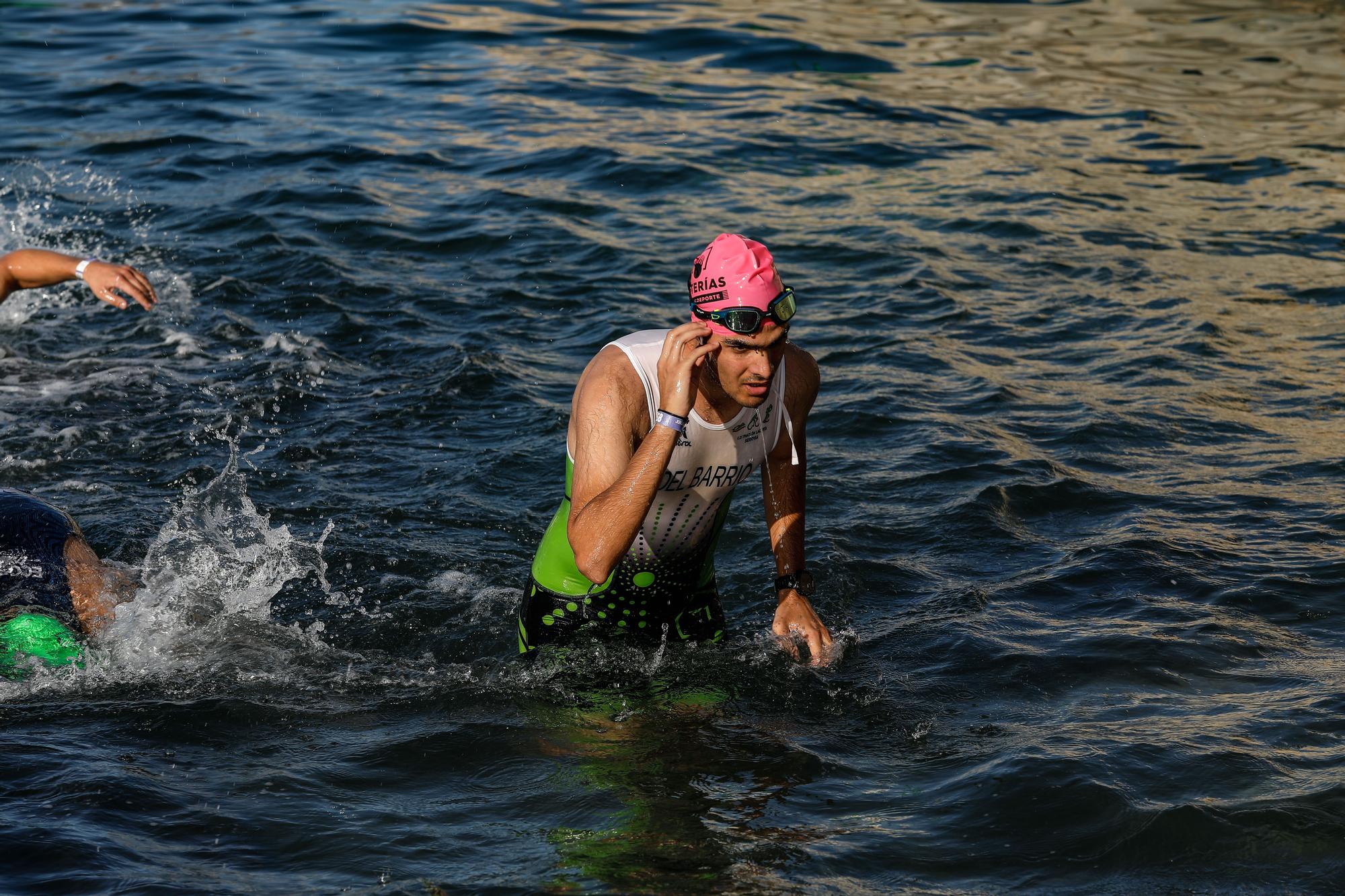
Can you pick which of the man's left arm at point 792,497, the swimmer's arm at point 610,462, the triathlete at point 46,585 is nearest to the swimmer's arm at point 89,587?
the triathlete at point 46,585

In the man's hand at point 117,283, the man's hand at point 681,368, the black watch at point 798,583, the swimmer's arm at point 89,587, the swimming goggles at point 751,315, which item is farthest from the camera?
the man's hand at point 117,283

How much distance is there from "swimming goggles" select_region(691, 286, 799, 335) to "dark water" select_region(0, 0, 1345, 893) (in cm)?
156

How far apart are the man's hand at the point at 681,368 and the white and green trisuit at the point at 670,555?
16.4 inches

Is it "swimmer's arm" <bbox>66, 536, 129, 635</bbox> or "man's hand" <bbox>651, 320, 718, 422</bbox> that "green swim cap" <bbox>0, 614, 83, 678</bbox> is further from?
"man's hand" <bbox>651, 320, 718, 422</bbox>

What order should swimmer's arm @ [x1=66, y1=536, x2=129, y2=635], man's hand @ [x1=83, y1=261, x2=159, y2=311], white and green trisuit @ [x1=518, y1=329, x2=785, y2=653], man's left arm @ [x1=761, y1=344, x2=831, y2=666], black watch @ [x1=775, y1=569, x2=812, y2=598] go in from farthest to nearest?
man's hand @ [x1=83, y1=261, x2=159, y2=311], swimmer's arm @ [x1=66, y1=536, x2=129, y2=635], black watch @ [x1=775, y1=569, x2=812, y2=598], man's left arm @ [x1=761, y1=344, x2=831, y2=666], white and green trisuit @ [x1=518, y1=329, x2=785, y2=653]

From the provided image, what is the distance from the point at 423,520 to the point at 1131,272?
6421 millimetres

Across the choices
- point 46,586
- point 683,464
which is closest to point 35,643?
point 46,586

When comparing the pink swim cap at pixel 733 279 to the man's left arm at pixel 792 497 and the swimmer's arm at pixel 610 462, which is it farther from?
the man's left arm at pixel 792 497

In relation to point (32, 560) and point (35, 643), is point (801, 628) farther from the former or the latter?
point (32, 560)

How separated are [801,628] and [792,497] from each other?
57 centimetres

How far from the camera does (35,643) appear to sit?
5.57m

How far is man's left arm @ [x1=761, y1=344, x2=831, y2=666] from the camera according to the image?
518cm

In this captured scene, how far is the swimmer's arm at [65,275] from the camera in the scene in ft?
22.4

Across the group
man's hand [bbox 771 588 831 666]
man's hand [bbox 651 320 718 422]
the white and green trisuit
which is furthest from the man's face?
man's hand [bbox 771 588 831 666]
